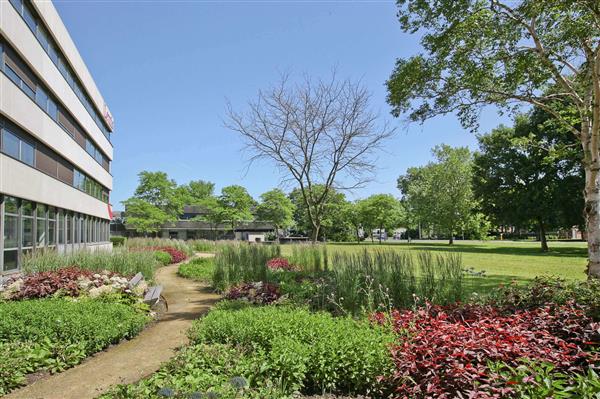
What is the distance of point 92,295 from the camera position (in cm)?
739

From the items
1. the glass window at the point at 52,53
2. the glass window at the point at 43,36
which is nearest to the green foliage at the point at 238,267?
the glass window at the point at 43,36

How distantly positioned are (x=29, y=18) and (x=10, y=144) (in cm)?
568

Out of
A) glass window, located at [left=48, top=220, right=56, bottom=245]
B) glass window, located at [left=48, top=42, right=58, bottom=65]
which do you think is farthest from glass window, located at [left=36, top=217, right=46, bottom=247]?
glass window, located at [left=48, top=42, right=58, bottom=65]

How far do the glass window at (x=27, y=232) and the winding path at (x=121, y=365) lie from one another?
32.4 feet

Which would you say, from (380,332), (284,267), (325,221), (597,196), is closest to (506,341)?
(380,332)

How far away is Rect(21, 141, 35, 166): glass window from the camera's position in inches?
588

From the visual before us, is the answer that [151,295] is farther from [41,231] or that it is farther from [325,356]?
[41,231]

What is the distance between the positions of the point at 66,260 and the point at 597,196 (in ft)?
40.3

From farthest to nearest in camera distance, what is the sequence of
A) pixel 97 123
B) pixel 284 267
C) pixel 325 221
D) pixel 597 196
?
1. pixel 325 221
2. pixel 97 123
3. pixel 284 267
4. pixel 597 196

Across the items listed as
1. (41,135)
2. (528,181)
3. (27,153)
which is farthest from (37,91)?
(528,181)

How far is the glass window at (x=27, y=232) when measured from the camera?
14.3 metres

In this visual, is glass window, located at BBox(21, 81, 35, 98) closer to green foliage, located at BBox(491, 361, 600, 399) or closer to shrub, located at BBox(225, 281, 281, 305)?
shrub, located at BBox(225, 281, 281, 305)

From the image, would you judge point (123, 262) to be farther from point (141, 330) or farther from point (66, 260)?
point (141, 330)

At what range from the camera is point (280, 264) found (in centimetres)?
1235
